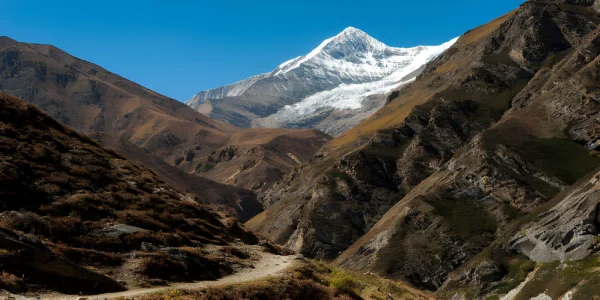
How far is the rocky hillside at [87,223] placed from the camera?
24.3 m

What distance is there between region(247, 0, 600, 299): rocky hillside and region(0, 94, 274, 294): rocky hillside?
53.3 metres

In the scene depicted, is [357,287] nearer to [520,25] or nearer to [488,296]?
[488,296]

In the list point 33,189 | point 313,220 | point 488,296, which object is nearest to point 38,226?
point 33,189

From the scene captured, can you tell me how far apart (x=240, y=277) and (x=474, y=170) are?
104291 millimetres

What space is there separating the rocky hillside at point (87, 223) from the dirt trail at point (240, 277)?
37.7 inches

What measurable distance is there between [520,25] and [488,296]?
13516 centimetres

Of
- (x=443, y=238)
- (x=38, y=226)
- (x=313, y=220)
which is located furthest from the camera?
(x=313, y=220)

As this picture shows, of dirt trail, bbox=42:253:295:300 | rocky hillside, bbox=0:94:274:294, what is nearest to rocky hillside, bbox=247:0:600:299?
dirt trail, bbox=42:253:295:300

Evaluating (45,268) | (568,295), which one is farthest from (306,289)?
(568,295)

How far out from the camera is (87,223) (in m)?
33.5

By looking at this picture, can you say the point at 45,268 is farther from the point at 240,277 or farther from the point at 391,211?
the point at 391,211

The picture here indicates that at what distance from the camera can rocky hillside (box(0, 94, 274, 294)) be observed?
24328mm

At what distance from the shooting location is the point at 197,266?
105 feet

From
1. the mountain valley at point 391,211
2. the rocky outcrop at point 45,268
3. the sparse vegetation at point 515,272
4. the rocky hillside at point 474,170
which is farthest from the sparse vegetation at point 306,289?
the sparse vegetation at point 515,272
